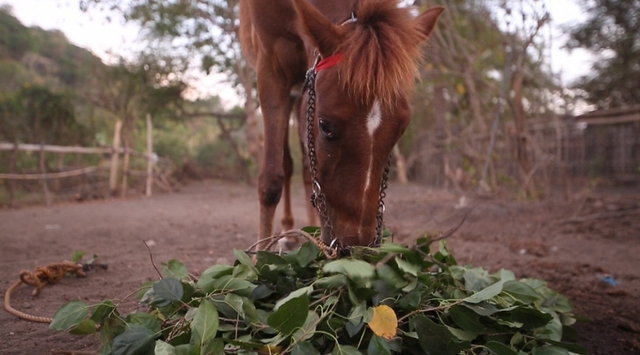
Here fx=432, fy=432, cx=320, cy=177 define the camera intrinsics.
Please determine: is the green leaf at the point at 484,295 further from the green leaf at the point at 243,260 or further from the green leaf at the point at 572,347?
the green leaf at the point at 243,260

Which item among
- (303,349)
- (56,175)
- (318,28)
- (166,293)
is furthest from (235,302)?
(56,175)

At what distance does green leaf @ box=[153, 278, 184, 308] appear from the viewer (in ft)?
5.25

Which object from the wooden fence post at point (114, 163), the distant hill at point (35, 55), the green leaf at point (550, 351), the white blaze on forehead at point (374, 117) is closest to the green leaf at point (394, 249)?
the white blaze on forehead at point (374, 117)

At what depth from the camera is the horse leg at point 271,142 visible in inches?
105

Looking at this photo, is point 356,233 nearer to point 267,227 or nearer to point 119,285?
point 267,227

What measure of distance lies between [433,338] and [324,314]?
379 millimetres

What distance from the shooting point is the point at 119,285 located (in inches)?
98.5

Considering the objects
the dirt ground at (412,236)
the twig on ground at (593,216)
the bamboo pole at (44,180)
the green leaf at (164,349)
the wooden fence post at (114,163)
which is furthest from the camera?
the wooden fence post at (114,163)

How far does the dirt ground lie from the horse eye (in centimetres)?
55

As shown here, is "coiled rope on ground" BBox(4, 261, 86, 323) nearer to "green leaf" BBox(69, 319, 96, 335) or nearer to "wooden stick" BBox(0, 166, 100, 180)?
"green leaf" BBox(69, 319, 96, 335)

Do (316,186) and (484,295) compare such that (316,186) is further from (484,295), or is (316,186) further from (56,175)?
(56,175)

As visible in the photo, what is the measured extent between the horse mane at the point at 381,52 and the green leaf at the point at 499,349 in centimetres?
101

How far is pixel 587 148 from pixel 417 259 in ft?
46.1

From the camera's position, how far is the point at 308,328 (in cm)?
145
